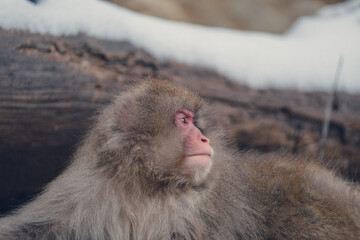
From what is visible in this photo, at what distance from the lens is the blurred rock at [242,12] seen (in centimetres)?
664

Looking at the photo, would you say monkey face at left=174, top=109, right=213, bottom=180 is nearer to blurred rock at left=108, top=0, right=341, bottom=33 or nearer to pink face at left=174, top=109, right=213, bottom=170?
pink face at left=174, top=109, right=213, bottom=170

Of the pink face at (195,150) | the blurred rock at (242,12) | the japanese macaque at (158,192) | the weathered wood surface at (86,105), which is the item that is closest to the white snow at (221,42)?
the weathered wood surface at (86,105)

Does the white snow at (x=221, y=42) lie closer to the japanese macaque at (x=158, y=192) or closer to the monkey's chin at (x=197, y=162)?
the japanese macaque at (x=158, y=192)

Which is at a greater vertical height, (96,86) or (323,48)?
(323,48)

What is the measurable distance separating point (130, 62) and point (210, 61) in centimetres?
71

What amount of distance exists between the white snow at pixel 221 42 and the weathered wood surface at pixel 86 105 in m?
0.10

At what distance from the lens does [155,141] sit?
8.98 feet

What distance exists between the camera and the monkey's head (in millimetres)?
2695

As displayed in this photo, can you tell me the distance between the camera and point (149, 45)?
12.4 ft

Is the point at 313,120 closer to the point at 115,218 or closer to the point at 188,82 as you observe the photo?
the point at 188,82

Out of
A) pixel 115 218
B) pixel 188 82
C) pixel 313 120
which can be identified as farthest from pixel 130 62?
pixel 313 120

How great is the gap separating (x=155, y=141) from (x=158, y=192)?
290mm

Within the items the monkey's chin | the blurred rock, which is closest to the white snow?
the monkey's chin

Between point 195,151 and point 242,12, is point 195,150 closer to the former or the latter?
point 195,151
